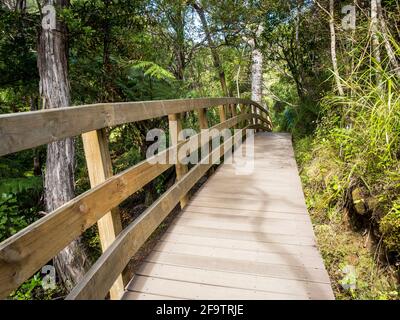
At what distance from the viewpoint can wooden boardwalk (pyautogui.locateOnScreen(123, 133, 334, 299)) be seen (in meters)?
2.02

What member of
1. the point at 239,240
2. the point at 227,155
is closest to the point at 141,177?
the point at 239,240

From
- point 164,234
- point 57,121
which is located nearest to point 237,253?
point 164,234

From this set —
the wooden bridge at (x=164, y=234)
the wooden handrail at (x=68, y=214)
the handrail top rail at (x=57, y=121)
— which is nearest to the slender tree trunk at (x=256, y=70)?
the wooden bridge at (x=164, y=234)

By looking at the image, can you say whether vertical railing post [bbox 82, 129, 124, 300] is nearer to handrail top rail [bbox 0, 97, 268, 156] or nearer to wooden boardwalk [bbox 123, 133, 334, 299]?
handrail top rail [bbox 0, 97, 268, 156]

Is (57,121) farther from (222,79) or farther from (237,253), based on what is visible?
(222,79)

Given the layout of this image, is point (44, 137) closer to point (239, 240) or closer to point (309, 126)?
point (239, 240)

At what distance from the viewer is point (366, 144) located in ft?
10.8

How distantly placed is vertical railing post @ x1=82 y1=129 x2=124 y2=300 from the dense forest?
208cm

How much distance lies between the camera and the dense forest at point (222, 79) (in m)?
2.97

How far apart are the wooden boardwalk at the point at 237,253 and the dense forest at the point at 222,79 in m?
0.61

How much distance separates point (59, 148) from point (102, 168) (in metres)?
3.07

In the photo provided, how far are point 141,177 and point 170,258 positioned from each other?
0.68 m

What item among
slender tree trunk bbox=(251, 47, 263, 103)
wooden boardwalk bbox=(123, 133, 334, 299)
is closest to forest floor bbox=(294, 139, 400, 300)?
wooden boardwalk bbox=(123, 133, 334, 299)

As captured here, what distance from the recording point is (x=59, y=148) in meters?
4.54
